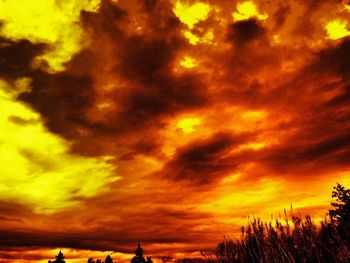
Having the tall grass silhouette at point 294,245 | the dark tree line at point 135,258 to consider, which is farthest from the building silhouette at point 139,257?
the tall grass silhouette at point 294,245

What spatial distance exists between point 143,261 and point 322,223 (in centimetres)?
7578

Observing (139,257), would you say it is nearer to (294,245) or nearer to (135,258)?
(135,258)

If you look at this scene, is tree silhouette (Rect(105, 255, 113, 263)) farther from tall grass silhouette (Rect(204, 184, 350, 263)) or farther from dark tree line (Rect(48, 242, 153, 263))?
tall grass silhouette (Rect(204, 184, 350, 263))

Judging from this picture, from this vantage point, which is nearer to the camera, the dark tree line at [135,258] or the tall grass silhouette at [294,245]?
the tall grass silhouette at [294,245]

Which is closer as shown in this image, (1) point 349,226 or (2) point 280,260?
(1) point 349,226

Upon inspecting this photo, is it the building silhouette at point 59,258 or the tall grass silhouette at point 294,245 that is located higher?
the building silhouette at point 59,258

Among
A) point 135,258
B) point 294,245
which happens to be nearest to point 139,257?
point 135,258

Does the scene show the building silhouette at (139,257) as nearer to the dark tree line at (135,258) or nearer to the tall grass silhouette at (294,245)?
the dark tree line at (135,258)

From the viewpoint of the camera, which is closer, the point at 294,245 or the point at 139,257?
the point at 294,245

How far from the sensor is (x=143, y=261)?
81125 millimetres

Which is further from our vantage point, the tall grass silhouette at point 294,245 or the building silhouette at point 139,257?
the building silhouette at point 139,257

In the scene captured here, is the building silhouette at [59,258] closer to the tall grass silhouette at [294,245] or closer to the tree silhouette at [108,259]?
the tree silhouette at [108,259]

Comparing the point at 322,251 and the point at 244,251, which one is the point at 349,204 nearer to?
the point at 244,251

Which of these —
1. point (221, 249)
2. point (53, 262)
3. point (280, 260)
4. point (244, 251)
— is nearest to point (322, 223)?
point (280, 260)
